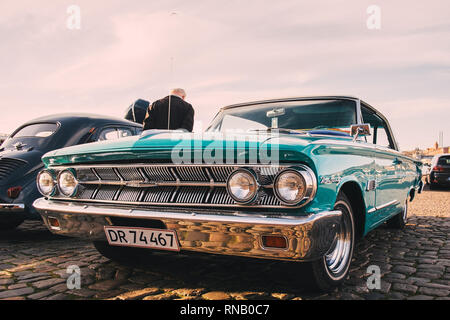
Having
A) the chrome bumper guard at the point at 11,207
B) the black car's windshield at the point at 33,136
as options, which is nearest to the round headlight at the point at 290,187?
the chrome bumper guard at the point at 11,207

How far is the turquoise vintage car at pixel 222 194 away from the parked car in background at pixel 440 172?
12561 millimetres

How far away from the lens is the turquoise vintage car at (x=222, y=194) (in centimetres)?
206

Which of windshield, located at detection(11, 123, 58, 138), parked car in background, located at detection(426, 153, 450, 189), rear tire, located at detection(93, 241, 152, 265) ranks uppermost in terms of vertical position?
windshield, located at detection(11, 123, 58, 138)

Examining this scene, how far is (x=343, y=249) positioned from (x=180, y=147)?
1.51 metres

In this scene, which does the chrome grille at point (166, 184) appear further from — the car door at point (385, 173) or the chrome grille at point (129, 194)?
the car door at point (385, 173)

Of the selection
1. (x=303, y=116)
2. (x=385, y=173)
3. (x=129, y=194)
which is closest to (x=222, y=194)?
(x=129, y=194)

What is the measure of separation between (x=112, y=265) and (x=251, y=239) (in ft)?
5.80

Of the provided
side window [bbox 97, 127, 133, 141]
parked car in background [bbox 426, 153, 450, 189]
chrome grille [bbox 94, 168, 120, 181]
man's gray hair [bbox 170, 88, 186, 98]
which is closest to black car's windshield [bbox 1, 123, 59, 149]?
side window [bbox 97, 127, 133, 141]

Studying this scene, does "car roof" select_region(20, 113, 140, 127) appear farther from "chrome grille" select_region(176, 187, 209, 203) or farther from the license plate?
"chrome grille" select_region(176, 187, 209, 203)

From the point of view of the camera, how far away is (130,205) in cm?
249

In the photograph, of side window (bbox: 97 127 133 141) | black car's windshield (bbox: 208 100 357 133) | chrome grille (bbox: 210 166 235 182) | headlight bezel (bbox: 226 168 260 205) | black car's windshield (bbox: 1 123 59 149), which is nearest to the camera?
headlight bezel (bbox: 226 168 260 205)

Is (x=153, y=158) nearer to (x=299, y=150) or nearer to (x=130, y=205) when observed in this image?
(x=130, y=205)

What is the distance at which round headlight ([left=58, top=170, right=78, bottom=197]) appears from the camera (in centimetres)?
281
